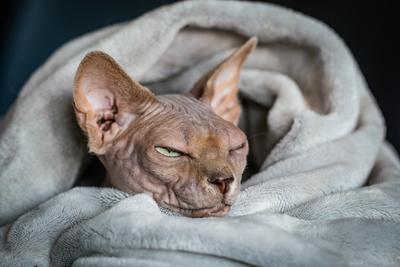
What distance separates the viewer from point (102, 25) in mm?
1904

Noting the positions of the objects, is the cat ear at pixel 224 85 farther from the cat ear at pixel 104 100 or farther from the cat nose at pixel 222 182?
the cat nose at pixel 222 182

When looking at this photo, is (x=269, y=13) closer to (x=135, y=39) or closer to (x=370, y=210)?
(x=135, y=39)

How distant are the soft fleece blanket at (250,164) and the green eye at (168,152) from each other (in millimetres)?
91

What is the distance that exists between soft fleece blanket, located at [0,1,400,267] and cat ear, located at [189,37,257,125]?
96 millimetres

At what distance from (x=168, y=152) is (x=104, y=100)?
200 millimetres

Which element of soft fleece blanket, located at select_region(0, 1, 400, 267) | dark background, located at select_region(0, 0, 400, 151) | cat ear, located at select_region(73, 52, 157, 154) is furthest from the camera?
dark background, located at select_region(0, 0, 400, 151)

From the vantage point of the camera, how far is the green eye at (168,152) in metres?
0.94

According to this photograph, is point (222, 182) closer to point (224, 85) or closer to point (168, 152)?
point (168, 152)

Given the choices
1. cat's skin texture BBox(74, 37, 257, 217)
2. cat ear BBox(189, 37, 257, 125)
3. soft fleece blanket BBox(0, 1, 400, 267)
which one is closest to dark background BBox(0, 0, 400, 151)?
soft fleece blanket BBox(0, 1, 400, 267)

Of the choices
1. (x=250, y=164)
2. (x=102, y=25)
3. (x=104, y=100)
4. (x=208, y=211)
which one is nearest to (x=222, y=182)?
(x=208, y=211)

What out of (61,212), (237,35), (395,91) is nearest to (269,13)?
(237,35)

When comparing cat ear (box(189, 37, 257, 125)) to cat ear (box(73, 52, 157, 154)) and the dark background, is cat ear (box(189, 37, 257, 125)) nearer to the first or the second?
cat ear (box(73, 52, 157, 154))

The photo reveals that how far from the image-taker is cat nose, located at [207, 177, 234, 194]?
34.9 inches

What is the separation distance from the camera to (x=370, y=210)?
0.96 meters
